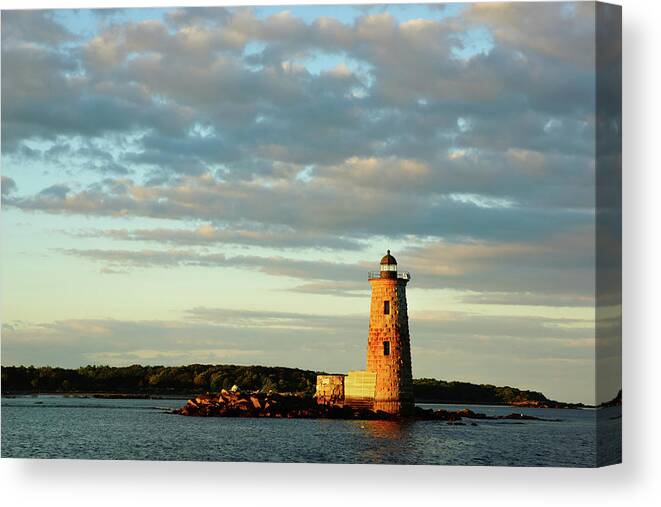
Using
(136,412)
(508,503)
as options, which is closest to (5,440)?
(508,503)

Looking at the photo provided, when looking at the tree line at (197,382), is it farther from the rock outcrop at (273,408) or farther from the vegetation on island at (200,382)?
the rock outcrop at (273,408)

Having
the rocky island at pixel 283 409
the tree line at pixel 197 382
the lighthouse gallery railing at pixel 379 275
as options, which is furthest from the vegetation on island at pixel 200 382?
the lighthouse gallery railing at pixel 379 275

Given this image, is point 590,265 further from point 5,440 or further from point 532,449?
point 5,440

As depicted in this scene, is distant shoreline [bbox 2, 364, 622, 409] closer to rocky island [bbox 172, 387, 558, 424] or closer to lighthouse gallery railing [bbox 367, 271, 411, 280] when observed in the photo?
rocky island [bbox 172, 387, 558, 424]

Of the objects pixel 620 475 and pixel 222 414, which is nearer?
pixel 620 475

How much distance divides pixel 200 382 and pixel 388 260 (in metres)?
14.3

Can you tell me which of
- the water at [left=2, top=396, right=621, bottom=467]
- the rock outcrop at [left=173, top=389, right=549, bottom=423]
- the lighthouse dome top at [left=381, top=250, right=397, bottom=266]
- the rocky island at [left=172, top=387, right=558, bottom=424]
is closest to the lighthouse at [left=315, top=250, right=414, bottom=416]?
the rocky island at [left=172, top=387, right=558, bottom=424]

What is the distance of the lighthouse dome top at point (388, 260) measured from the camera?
3642 centimetres

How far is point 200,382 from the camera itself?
4956 cm

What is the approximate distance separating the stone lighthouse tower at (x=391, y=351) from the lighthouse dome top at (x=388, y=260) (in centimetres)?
301

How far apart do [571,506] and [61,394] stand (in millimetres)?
27873

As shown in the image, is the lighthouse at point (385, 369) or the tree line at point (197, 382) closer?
the tree line at point (197, 382)

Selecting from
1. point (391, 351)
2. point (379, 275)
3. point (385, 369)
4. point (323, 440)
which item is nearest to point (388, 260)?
point (379, 275)

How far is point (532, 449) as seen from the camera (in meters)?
37.4
